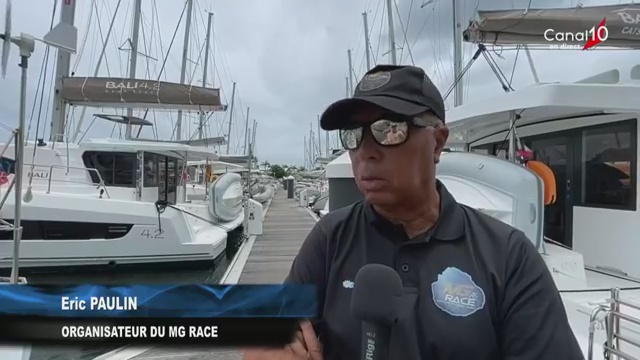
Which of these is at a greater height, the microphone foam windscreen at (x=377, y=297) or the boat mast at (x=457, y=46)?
the boat mast at (x=457, y=46)

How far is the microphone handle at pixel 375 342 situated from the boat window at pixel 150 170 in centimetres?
1111

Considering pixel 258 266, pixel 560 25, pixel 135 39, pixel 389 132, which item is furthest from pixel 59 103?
pixel 389 132

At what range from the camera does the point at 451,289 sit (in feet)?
3.34

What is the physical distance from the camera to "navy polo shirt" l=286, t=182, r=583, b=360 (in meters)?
0.96

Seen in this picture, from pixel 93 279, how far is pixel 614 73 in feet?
32.5

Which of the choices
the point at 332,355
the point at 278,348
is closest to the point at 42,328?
the point at 278,348

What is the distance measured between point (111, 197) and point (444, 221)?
11.0 meters

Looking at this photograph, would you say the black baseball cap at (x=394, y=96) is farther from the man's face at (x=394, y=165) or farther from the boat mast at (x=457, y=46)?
the boat mast at (x=457, y=46)

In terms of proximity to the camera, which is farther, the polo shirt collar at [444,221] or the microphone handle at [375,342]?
the polo shirt collar at [444,221]

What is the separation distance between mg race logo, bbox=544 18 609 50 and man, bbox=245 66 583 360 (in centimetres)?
583

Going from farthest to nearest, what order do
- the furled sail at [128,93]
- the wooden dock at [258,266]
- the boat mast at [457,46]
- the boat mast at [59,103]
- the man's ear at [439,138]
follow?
the boat mast at [59,103] < the furled sail at [128,93] < the boat mast at [457,46] < the wooden dock at [258,266] < the man's ear at [439,138]

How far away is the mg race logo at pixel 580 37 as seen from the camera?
569 cm

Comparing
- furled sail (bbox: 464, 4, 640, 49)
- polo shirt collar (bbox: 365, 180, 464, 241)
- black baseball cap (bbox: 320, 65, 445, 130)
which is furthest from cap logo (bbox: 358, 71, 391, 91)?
furled sail (bbox: 464, 4, 640, 49)

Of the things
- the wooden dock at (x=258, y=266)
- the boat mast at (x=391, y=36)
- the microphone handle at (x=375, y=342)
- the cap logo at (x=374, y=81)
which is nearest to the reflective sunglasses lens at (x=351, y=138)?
the cap logo at (x=374, y=81)
